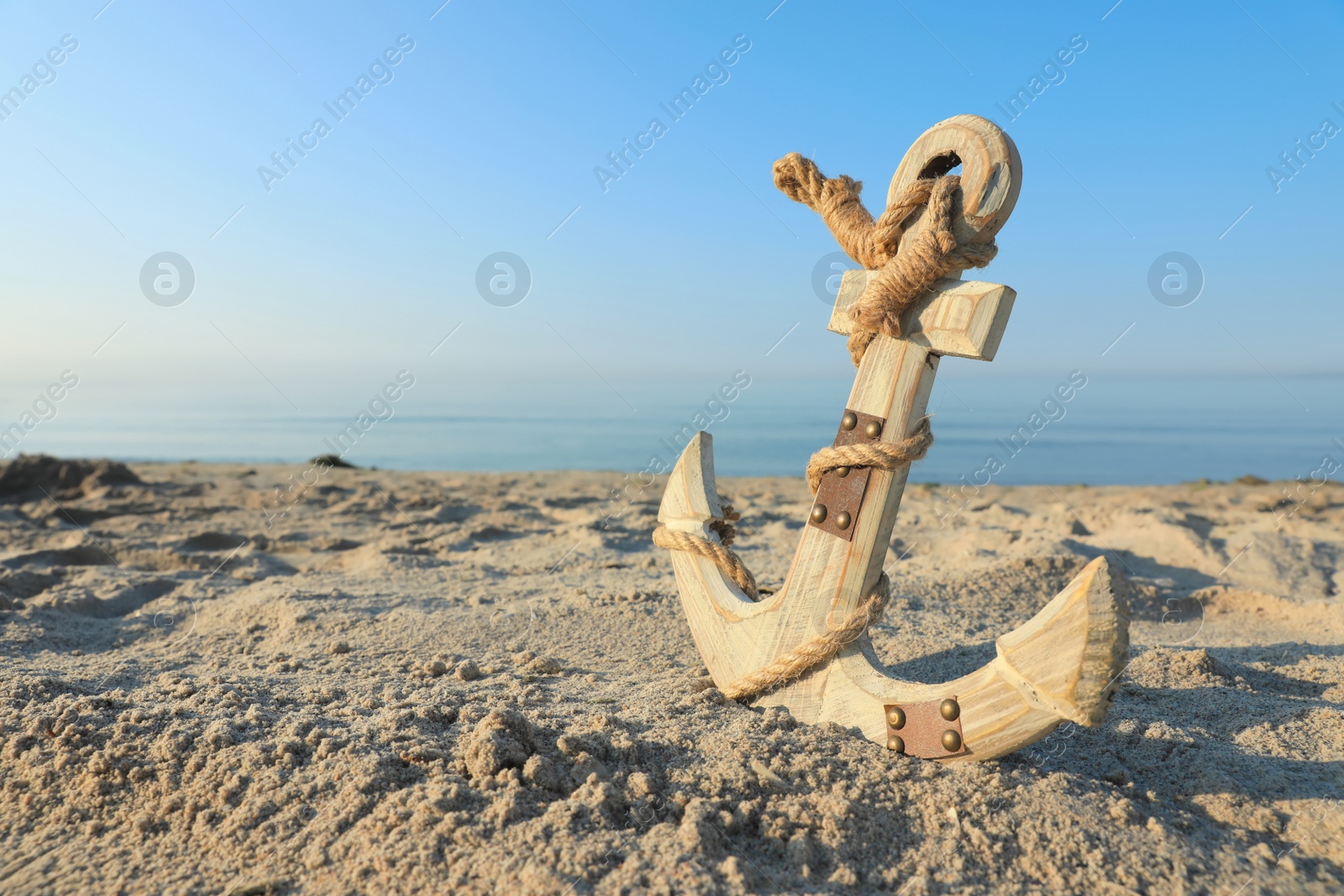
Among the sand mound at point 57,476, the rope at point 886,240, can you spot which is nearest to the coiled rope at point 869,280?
the rope at point 886,240

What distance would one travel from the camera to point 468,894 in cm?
131

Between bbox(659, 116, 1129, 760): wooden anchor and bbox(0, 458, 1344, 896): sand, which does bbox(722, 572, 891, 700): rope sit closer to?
bbox(659, 116, 1129, 760): wooden anchor

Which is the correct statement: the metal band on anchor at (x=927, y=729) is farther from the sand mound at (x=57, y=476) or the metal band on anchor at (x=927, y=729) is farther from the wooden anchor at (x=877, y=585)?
the sand mound at (x=57, y=476)

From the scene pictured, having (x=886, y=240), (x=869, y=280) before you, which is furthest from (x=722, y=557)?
(x=886, y=240)

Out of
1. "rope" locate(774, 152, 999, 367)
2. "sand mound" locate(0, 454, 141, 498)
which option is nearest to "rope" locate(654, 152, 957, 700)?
"rope" locate(774, 152, 999, 367)

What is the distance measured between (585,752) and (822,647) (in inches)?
24.6

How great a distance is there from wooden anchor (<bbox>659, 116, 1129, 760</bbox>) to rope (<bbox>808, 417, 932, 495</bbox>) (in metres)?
0.03

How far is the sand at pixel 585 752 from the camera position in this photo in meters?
1.44

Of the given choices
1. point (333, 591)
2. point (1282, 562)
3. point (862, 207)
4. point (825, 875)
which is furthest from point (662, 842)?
point (1282, 562)

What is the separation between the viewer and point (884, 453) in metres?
1.74

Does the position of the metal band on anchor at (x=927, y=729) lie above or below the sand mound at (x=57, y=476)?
below

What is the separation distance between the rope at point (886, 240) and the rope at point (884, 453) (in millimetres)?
246

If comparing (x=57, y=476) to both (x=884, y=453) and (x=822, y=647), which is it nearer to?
(x=822, y=647)

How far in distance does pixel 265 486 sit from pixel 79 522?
211 centimetres
